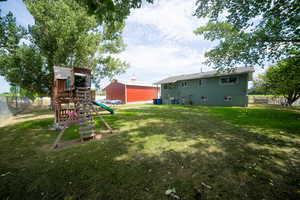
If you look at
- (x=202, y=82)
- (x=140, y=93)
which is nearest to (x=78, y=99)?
(x=202, y=82)

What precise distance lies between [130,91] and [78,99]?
1856 centimetres

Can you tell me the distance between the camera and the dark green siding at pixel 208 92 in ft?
48.6

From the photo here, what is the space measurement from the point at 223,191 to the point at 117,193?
197cm

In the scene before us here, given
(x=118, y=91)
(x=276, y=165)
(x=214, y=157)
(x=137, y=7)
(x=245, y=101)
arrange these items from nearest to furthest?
(x=276, y=165), (x=214, y=157), (x=137, y=7), (x=245, y=101), (x=118, y=91)

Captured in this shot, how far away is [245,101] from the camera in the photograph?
1449 cm

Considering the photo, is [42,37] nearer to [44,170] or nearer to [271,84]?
[44,170]

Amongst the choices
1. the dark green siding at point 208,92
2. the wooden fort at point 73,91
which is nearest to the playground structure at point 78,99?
the wooden fort at point 73,91

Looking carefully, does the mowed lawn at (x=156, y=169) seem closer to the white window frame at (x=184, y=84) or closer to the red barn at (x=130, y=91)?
the white window frame at (x=184, y=84)

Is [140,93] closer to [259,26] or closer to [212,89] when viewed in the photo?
[212,89]

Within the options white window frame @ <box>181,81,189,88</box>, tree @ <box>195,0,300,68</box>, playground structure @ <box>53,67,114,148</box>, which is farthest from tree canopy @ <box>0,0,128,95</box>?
white window frame @ <box>181,81,189,88</box>

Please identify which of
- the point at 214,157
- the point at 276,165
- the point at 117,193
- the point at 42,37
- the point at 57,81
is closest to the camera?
the point at 117,193

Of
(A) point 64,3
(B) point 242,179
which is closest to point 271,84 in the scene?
(B) point 242,179

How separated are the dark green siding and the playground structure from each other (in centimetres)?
1640

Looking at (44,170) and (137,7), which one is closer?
(44,170)
